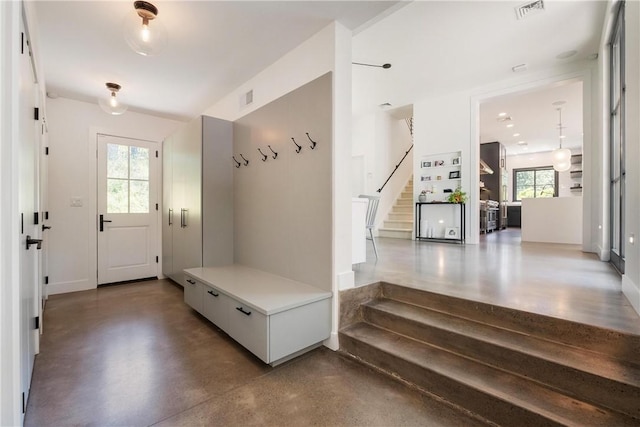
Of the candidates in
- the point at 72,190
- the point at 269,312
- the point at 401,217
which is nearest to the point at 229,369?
the point at 269,312

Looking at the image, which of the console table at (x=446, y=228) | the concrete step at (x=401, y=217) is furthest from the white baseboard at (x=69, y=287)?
the concrete step at (x=401, y=217)

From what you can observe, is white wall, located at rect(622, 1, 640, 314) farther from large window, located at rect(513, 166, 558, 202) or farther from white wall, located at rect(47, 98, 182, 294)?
large window, located at rect(513, 166, 558, 202)

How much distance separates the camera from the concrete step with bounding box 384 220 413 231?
7062 mm

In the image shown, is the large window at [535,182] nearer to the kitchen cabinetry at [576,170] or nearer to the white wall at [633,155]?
the kitchen cabinetry at [576,170]

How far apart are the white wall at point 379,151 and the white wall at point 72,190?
5297 mm

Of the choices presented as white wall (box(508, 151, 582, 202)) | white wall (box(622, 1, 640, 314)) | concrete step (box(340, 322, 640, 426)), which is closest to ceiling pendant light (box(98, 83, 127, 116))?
concrete step (box(340, 322, 640, 426))

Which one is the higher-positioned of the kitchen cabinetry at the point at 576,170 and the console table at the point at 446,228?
the kitchen cabinetry at the point at 576,170

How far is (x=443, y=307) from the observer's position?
226 cm

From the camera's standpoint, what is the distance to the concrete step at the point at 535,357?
1409 millimetres

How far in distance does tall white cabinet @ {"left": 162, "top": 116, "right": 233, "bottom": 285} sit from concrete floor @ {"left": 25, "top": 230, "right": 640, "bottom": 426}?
78cm

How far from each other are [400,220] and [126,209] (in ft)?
19.4

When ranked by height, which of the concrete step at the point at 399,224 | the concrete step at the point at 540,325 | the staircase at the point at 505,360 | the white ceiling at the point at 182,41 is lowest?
the staircase at the point at 505,360

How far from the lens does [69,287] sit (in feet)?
13.6

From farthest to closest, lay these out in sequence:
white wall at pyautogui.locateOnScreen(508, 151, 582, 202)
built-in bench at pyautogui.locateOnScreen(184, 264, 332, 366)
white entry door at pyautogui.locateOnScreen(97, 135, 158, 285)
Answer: white wall at pyautogui.locateOnScreen(508, 151, 582, 202), white entry door at pyautogui.locateOnScreen(97, 135, 158, 285), built-in bench at pyautogui.locateOnScreen(184, 264, 332, 366)
